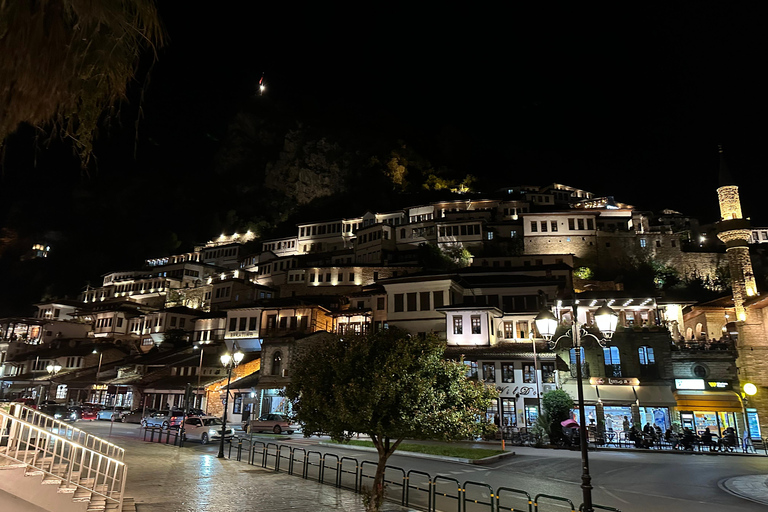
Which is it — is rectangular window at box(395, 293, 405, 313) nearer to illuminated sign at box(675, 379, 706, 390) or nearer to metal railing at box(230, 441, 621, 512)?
illuminated sign at box(675, 379, 706, 390)

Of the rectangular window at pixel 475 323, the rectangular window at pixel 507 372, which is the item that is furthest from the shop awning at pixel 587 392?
the rectangular window at pixel 475 323

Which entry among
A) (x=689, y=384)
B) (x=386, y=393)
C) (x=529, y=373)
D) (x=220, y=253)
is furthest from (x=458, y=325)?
(x=220, y=253)

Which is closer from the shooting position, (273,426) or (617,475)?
(617,475)

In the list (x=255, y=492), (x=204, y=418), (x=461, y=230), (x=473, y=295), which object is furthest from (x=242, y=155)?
(x=255, y=492)

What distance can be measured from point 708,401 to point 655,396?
134 inches

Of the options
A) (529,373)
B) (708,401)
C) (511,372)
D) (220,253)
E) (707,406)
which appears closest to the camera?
(707,406)

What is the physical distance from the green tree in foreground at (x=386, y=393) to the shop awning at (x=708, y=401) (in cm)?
2890

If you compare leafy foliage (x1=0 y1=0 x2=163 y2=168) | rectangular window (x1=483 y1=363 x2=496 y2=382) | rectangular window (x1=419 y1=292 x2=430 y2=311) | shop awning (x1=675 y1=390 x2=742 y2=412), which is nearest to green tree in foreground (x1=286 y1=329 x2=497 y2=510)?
leafy foliage (x1=0 y1=0 x2=163 y2=168)

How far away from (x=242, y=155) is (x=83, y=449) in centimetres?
12859

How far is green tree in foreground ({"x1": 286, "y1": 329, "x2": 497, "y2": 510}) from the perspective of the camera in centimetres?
1046

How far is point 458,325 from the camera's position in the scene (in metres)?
39.9

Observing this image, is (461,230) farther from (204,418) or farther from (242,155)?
(242,155)

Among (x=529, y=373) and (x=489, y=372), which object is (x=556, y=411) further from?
(x=489, y=372)

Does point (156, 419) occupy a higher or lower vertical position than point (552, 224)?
lower
